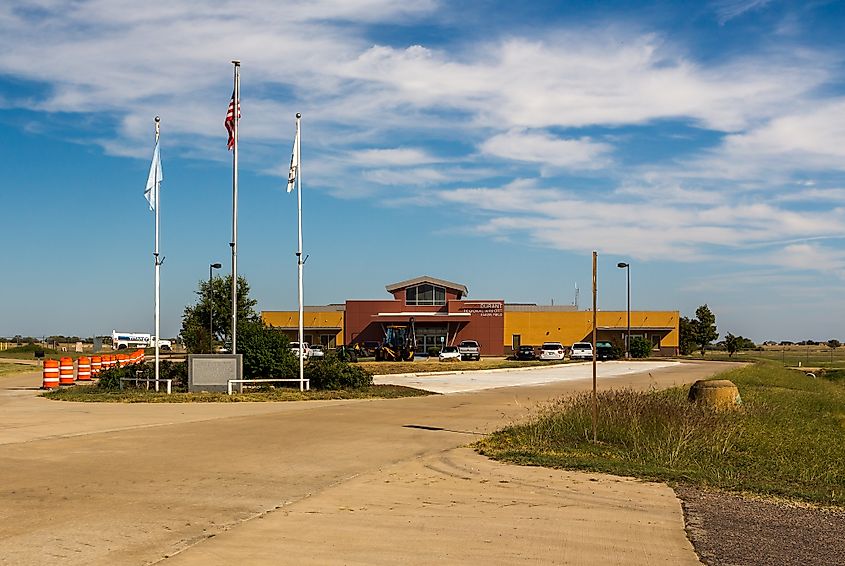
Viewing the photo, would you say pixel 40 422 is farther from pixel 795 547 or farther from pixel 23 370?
pixel 23 370

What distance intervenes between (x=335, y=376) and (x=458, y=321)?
5380 cm

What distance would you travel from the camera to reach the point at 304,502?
9.88 metres

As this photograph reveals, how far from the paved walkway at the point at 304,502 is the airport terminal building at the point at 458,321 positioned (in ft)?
206

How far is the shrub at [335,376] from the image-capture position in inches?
1105

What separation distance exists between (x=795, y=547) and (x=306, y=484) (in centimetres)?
554

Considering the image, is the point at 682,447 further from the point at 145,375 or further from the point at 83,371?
the point at 83,371

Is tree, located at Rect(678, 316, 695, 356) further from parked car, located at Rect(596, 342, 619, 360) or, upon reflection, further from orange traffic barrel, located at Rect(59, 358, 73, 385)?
orange traffic barrel, located at Rect(59, 358, 73, 385)

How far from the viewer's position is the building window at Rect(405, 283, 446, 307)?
3310 inches

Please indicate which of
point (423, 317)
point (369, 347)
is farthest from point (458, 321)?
point (369, 347)

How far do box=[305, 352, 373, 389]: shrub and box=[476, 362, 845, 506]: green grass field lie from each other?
11419 mm

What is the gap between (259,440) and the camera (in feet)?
51.1

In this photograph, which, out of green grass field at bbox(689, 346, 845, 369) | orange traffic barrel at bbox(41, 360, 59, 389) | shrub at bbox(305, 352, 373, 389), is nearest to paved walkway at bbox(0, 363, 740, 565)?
shrub at bbox(305, 352, 373, 389)

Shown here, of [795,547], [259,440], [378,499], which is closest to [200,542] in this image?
[378,499]

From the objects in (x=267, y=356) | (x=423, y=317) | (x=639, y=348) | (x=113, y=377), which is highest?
(x=423, y=317)
